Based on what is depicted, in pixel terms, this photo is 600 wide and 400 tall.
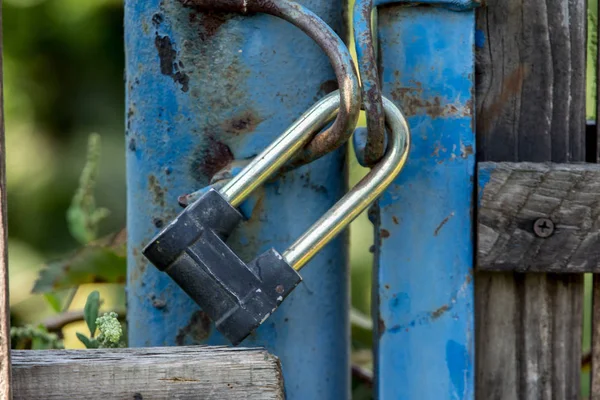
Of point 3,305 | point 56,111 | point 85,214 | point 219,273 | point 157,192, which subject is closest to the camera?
point 3,305

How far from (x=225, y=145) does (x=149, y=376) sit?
0.28 meters

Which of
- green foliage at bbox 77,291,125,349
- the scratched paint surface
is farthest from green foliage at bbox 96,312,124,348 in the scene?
the scratched paint surface

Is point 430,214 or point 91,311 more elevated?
point 430,214

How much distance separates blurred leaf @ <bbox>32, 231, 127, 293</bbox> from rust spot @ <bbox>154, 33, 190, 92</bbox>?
0.57 meters

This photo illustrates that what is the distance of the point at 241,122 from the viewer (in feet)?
2.89

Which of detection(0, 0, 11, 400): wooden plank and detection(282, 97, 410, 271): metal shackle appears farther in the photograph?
detection(282, 97, 410, 271): metal shackle

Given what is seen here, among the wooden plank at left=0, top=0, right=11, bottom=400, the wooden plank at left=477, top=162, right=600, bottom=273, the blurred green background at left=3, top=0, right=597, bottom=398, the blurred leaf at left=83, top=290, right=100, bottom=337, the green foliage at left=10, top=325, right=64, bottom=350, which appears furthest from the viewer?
the blurred green background at left=3, top=0, right=597, bottom=398

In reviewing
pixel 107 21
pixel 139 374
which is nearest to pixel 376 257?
pixel 139 374

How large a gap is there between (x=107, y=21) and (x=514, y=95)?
374 cm

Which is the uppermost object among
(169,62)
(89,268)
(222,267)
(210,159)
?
(169,62)

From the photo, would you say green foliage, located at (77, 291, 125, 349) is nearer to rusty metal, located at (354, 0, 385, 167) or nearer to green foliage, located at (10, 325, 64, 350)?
green foliage, located at (10, 325, 64, 350)

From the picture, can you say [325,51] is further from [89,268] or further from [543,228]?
[89,268]

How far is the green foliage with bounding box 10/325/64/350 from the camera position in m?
1.26

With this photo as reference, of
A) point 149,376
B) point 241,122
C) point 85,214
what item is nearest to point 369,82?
point 241,122
